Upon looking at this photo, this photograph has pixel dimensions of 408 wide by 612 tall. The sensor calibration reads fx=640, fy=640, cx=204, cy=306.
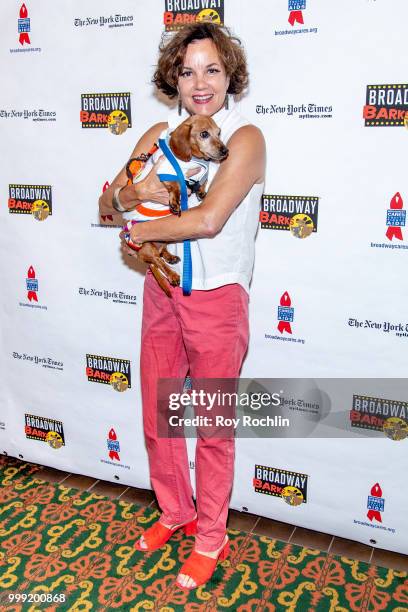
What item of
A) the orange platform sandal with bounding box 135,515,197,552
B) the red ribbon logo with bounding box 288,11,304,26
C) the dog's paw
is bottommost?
the orange platform sandal with bounding box 135,515,197,552

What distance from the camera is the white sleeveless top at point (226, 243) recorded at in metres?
2.12

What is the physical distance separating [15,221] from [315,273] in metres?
1.47

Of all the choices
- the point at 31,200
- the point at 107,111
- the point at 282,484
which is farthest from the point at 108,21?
the point at 282,484

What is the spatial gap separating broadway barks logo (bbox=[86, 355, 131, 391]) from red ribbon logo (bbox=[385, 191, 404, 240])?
4.25 feet

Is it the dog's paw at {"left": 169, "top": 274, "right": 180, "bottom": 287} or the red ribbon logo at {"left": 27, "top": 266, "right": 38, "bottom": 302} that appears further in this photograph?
the red ribbon logo at {"left": 27, "top": 266, "right": 38, "bottom": 302}

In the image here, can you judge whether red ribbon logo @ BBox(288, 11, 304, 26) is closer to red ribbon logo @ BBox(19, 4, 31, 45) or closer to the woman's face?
the woman's face

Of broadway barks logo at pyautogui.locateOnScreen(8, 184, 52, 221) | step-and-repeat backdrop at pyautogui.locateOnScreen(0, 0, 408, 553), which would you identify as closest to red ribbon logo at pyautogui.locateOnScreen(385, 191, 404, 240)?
step-and-repeat backdrop at pyautogui.locateOnScreen(0, 0, 408, 553)

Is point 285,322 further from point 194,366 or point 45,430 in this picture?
point 45,430

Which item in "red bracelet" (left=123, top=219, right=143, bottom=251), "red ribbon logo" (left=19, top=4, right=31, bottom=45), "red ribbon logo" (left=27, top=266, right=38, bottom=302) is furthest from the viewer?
"red ribbon logo" (left=27, top=266, right=38, bottom=302)

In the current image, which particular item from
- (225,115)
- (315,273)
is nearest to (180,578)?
(315,273)

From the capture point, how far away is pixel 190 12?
7.96 ft

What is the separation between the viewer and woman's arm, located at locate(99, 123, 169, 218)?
2.12m

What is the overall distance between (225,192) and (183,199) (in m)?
0.17

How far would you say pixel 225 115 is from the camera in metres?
2.13
